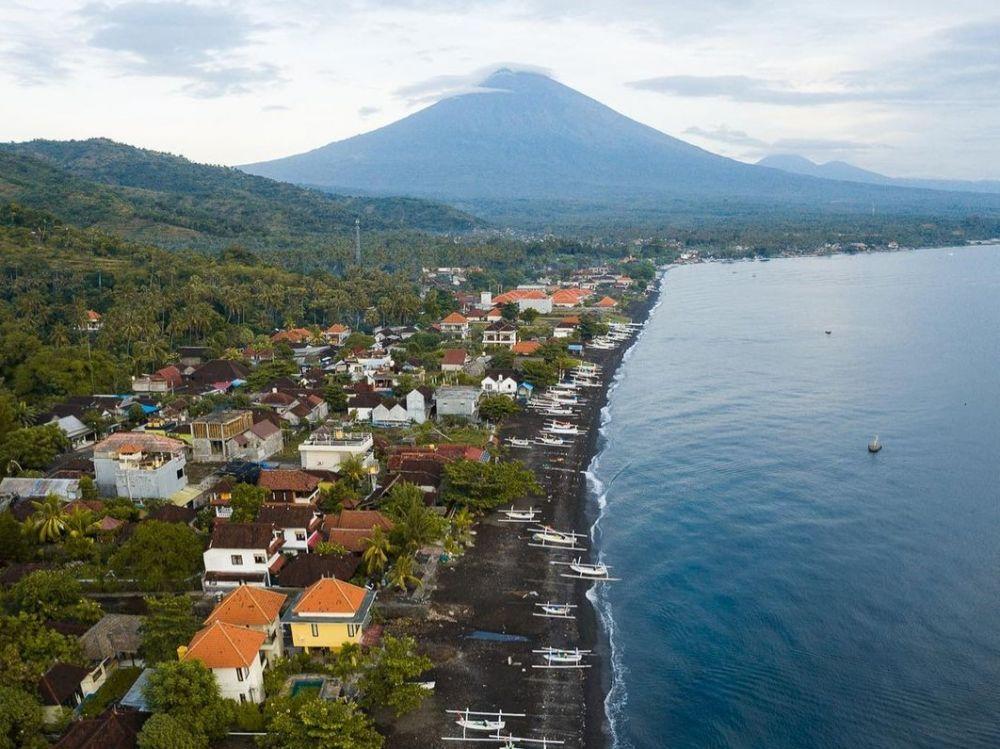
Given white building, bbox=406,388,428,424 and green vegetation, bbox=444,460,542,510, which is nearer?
green vegetation, bbox=444,460,542,510

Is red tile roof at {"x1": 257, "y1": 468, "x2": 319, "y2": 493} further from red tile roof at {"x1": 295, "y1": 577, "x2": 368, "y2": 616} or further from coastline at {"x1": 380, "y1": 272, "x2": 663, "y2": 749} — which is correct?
red tile roof at {"x1": 295, "y1": 577, "x2": 368, "y2": 616}

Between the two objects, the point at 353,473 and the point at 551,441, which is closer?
the point at 353,473

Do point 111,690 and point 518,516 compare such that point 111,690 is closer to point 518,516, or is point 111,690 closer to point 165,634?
point 165,634

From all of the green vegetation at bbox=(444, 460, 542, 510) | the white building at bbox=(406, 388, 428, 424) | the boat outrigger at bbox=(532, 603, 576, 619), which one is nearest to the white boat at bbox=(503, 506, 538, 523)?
the green vegetation at bbox=(444, 460, 542, 510)

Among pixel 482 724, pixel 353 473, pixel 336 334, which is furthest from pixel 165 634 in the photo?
pixel 336 334

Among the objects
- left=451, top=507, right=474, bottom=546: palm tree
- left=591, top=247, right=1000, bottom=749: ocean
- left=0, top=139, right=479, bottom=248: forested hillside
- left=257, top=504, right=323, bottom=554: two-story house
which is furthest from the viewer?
left=0, top=139, right=479, bottom=248: forested hillside
